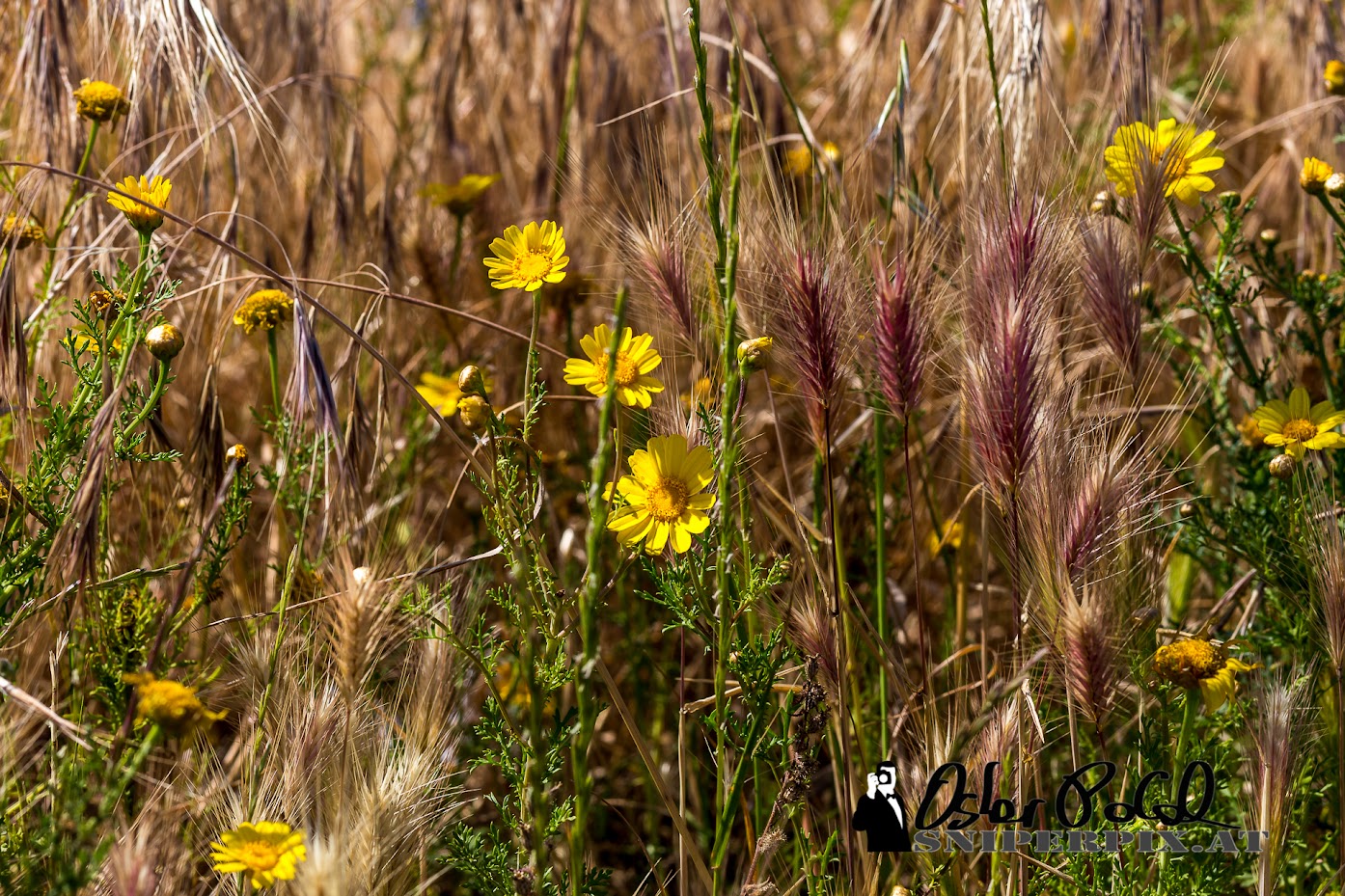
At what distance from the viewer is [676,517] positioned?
3.34ft

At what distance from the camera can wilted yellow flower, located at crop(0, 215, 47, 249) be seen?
3.93 ft

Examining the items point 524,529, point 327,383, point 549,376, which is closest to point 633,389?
point 524,529

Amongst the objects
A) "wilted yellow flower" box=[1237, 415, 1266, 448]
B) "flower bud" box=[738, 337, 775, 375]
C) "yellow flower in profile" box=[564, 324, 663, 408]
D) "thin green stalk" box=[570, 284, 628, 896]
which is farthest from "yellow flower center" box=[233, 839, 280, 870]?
"wilted yellow flower" box=[1237, 415, 1266, 448]

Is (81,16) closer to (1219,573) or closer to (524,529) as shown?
(524,529)

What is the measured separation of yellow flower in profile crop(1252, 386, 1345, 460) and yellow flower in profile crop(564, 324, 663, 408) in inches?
26.7

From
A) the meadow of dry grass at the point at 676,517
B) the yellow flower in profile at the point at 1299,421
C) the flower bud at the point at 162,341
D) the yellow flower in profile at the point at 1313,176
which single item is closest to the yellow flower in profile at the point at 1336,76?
the meadow of dry grass at the point at 676,517

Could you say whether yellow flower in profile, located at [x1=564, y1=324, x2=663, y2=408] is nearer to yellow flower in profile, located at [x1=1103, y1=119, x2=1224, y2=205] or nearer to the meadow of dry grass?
the meadow of dry grass

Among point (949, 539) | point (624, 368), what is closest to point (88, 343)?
point (624, 368)

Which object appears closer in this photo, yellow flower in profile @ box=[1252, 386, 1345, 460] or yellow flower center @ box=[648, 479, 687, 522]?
yellow flower center @ box=[648, 479, 687, 522]

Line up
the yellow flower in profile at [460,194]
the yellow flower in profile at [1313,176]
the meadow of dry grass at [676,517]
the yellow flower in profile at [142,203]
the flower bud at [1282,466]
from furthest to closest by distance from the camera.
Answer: the yellow flower in profile at [460,194] → the yellow flower in profile at [1313,176] → the flower bud at [1282,466] → the yellow flower in profile at [142,203] → the meadow of dry grass at [676,517]

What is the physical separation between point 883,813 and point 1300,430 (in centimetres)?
64

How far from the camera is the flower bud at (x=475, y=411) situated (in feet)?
3.43

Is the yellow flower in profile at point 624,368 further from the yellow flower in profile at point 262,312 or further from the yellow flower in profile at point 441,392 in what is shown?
the yellow flower in profile at point 441,392

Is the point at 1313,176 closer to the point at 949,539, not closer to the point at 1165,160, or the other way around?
the point at 1165,160
